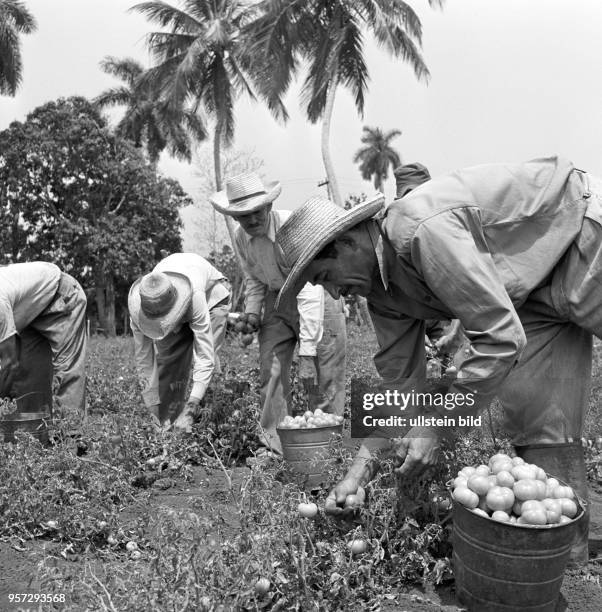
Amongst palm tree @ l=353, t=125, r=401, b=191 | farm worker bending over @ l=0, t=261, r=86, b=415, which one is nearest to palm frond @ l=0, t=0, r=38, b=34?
farm worker bending over @ l=0, t=261, r=86, b=415

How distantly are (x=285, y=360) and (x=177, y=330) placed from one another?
85 centimetres

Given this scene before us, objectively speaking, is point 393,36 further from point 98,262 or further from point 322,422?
point 322,422

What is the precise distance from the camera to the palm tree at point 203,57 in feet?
70.2

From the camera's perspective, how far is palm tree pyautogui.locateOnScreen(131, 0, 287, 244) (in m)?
21.4

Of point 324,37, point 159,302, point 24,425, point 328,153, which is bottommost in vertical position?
point 24,425

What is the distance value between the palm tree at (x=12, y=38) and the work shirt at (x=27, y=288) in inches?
809

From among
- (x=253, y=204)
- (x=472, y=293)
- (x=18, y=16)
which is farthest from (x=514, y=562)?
(x=18, y=16)

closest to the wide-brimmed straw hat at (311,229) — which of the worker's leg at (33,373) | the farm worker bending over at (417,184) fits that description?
the farm worker bending over at (417,184)

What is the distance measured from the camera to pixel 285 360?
15.0 feet

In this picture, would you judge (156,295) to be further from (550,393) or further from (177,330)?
(550,393)

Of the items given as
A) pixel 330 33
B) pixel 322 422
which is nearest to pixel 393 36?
pixel 330 33

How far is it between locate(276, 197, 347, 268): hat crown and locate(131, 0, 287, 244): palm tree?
19.3 m

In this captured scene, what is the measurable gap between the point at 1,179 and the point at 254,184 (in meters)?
22.7

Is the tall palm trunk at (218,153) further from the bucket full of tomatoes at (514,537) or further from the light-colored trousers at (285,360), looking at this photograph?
the bucket full of tomatoes at (514,537)
